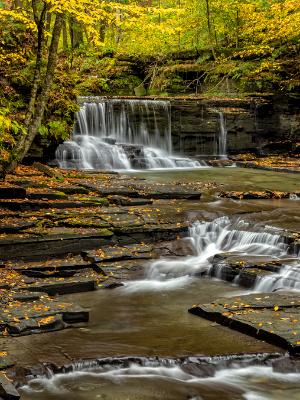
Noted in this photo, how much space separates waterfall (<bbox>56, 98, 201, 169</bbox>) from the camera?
18.0 metres

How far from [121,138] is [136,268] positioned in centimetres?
1187

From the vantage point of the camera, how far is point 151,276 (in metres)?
9.26

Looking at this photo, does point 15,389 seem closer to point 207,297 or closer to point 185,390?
point 185,390

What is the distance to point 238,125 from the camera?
71.3 feet

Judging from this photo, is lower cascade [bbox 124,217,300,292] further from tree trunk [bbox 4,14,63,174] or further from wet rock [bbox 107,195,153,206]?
tree trunk [bbox 4,14,63,174]

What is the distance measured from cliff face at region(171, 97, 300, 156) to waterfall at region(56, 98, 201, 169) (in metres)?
0.63

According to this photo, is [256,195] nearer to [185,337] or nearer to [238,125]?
[185,337]

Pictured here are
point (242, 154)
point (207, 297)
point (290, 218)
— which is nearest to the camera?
point (207, 297)

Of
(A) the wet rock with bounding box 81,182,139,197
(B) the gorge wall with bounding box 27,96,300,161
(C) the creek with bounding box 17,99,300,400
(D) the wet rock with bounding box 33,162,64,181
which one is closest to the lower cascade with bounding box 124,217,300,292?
(C) the creek with bounding box 17,99,300,400

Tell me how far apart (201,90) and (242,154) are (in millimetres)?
4754

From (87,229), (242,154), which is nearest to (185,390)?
(87,229)

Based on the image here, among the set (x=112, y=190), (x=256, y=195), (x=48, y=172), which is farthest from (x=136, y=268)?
(x=256, y=195)

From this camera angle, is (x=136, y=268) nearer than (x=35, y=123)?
Yes

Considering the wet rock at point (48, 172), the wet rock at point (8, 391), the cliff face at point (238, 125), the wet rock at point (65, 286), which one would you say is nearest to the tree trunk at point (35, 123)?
the wet rock at point (48, 172)
